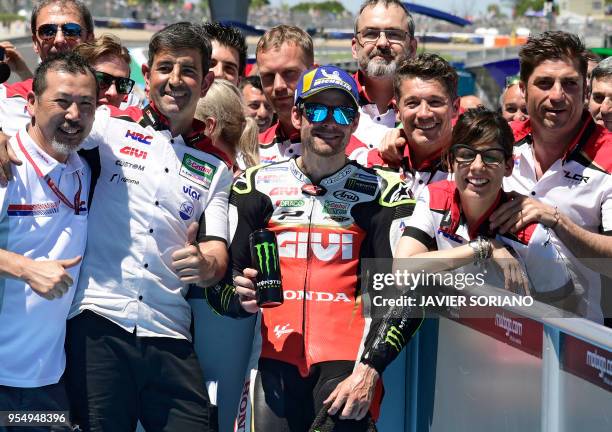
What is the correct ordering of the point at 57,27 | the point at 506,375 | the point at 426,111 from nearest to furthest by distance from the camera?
the point at 506,375 < the point at 426,111 < the point at 57,27

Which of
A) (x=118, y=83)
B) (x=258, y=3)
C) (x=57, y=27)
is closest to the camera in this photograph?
(x=118, y=83)

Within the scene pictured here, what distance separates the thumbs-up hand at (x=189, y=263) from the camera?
352 centimetres

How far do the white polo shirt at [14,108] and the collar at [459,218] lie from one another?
2455mm

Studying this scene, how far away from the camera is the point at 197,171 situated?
3.90m

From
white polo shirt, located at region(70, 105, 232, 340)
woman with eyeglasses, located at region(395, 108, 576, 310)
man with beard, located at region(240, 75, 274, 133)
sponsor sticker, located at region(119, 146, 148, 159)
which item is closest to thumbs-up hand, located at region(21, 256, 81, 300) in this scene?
white polo shirt, located at region(70, 105, 232, 340)

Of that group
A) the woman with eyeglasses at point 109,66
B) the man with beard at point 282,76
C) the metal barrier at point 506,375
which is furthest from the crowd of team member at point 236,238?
the man with beard at point 282,76

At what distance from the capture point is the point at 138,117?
395 cm

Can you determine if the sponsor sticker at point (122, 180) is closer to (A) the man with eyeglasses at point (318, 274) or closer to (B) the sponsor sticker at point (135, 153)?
(B) the sponsor sticker at point (135, 153)

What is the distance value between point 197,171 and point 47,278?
892 mm

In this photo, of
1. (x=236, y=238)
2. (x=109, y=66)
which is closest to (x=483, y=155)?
(x=236, y=238)

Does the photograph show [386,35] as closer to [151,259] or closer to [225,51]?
[225,51]

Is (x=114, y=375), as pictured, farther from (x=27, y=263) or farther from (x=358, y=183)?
(x=358, y=183)

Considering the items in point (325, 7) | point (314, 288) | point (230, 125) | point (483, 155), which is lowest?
point (314, 288)

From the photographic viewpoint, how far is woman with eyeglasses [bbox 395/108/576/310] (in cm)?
351
